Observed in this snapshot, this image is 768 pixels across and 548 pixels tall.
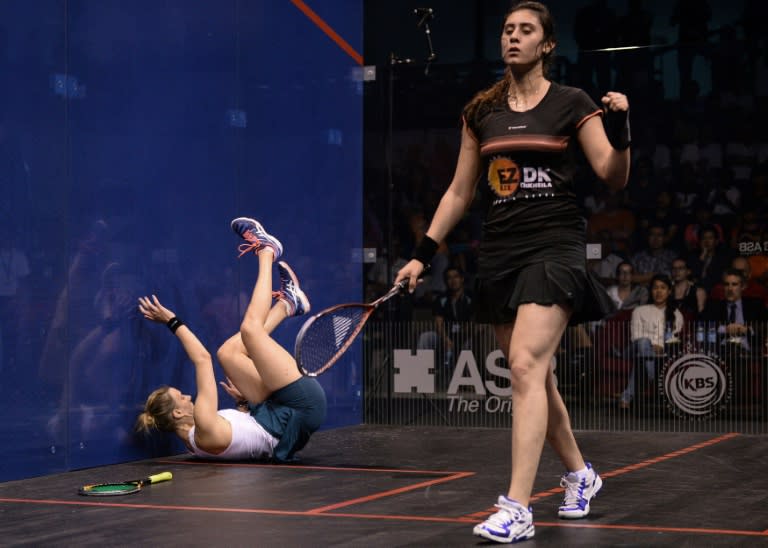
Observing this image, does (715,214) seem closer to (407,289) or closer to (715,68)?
(715,68)

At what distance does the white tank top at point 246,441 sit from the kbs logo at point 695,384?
256 centimetres

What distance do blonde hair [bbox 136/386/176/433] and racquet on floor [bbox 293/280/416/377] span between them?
148cm

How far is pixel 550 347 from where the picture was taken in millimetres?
3240

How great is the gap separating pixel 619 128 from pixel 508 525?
1.02m

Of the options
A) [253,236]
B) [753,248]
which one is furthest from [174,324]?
[753,248]

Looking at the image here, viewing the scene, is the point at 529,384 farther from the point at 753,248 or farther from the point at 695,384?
the point at 753,248

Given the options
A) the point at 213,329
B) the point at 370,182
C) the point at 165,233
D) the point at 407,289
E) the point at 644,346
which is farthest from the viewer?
the point at 370,182

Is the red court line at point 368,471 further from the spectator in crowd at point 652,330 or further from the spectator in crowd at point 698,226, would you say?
the spectator in crowd at point 698,226

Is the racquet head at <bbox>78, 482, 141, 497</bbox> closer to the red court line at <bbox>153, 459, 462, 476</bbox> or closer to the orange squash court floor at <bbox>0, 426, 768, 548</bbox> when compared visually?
the orange squash court floor at <bbox>0, 426, 768, 548</bbox>

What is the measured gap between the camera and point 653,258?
22.9 feet

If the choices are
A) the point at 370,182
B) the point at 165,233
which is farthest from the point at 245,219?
the point at 370,182

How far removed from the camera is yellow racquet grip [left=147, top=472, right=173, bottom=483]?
4.36 meters

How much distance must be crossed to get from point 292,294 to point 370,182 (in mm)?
1808

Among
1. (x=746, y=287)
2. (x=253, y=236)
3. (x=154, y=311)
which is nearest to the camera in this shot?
(x=154, y=311)
